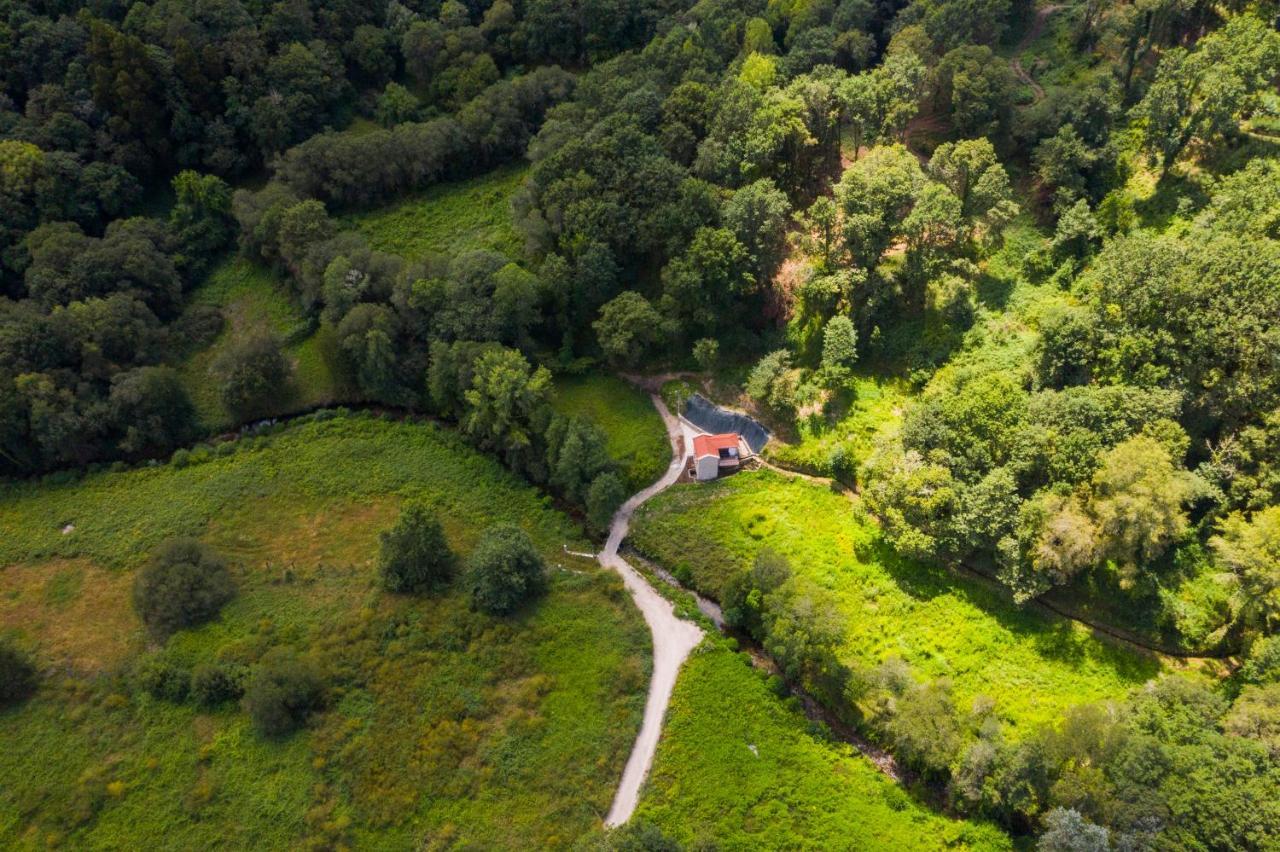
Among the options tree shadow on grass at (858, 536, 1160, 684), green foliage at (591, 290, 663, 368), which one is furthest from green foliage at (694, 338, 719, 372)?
tree shadow on grass at (858, 536, 1160, 684)

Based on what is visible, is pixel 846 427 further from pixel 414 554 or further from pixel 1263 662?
pixel 414 554

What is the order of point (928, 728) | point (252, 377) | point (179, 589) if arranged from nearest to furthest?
point (928, 728) < point (179, 589) < point (252, 377)

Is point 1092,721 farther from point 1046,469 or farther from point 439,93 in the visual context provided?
point 439,93

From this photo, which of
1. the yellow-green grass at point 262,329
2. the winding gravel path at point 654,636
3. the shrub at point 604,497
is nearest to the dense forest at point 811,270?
the shrub at point 604,497

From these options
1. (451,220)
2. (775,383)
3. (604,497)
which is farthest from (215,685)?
(451,220)

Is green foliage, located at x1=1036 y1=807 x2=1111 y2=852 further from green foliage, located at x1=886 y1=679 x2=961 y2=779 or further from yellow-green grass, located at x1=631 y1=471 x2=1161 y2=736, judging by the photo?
yellow-green grass, located at x1=631 y1=471 x2=1161 y2=736

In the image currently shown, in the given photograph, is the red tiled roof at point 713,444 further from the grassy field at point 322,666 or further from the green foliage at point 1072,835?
the green foliage at point 1072,835

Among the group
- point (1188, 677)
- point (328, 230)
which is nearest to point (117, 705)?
point (328, 230)
